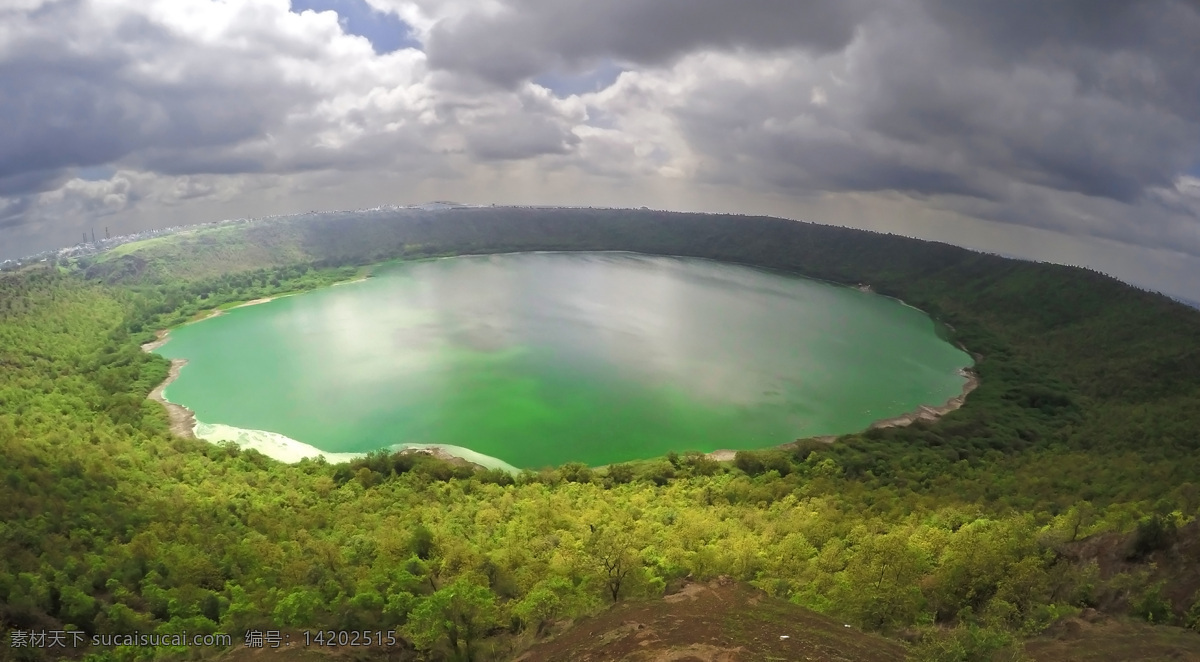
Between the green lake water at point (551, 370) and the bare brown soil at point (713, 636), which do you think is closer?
the bare brown soil at point (713, 636)

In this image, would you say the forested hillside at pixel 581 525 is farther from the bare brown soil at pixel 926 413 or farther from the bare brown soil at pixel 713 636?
the bare brown soil at pixel 926 413

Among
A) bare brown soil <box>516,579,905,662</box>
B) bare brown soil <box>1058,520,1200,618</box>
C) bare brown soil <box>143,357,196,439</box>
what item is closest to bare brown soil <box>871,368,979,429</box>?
bare brown soil <box>1058,520,1200,618</box>

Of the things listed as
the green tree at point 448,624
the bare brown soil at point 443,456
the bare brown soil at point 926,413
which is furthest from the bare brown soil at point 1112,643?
the bare brown soil at point 926,413

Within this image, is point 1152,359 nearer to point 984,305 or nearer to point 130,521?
point 984,305

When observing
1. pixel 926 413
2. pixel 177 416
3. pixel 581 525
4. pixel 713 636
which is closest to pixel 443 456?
pixel 581 525

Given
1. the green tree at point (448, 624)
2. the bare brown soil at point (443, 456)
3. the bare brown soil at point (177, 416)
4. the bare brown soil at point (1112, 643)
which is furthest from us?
the bare brown soil at point (177, 416)

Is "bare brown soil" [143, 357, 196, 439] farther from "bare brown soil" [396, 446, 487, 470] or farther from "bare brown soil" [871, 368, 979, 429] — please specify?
"bare brown soil" [871, 368, 979, 429]

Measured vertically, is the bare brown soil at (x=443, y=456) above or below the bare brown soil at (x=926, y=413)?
below
